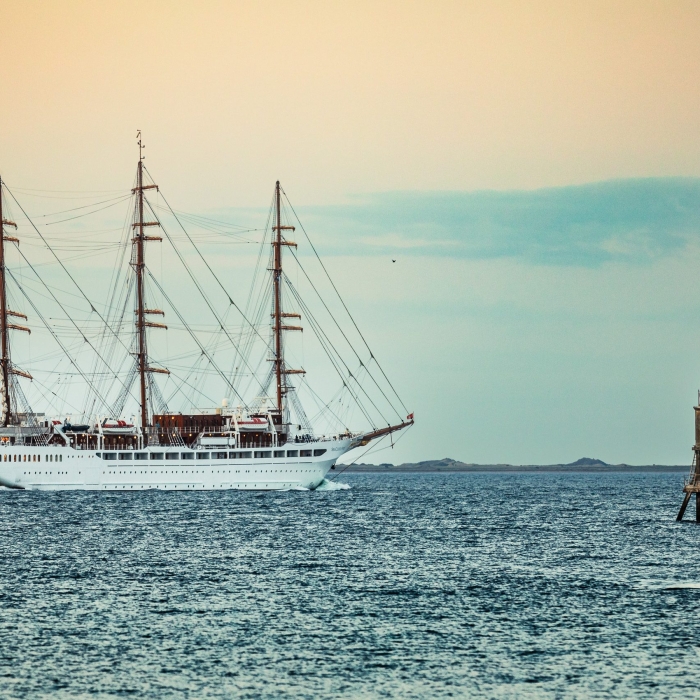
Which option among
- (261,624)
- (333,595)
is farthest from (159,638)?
(333,595)

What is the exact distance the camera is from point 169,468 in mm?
127000

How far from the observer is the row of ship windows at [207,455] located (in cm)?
12750

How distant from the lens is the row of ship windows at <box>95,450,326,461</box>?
127500 mm

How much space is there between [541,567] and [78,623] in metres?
24.8

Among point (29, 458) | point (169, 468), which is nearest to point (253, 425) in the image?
point (169, 468)

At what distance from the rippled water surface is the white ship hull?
44.9 m

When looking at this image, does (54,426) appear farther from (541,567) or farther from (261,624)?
(261,624)

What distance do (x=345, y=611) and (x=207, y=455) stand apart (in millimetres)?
86754

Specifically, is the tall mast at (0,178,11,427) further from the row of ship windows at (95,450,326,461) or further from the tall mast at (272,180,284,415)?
the tall mast at (272,180,284,415)

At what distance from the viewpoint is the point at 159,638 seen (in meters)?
37.0

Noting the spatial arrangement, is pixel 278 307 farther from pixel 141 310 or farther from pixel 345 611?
pixel 345 611

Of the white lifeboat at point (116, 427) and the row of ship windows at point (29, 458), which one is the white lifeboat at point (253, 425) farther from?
the row of ship windows at point (29, 458)

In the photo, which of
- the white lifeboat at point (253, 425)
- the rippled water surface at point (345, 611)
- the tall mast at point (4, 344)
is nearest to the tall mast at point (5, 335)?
the tall mast at point (4, 344)

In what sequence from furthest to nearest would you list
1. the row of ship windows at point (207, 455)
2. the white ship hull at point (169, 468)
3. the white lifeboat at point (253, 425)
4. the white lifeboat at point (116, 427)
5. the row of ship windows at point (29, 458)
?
1. the white lifeboat at point (116, 427)
2. the white lifeboat at point (253, 425)
3. the row of ship windows at point (207, 455)
4. the row of ship windows at point (29, 458)
5. the white ship hull at point (169, 468)
